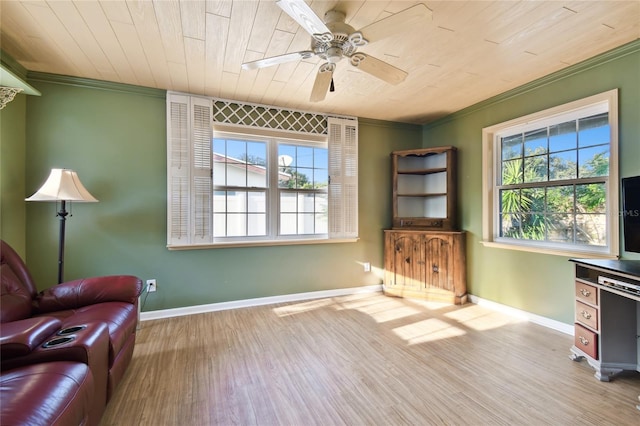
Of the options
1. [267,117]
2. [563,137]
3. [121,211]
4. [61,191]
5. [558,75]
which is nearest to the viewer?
[61,191]

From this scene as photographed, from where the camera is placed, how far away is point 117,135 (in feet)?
9.41

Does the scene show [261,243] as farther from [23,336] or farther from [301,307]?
[23,336]

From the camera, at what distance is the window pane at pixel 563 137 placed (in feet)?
8.69

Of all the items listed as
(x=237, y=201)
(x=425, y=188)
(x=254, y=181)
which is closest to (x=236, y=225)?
(x=237, y=201)

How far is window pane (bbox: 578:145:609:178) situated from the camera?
2408 mm

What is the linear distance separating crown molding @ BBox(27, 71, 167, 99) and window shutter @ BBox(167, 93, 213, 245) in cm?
19

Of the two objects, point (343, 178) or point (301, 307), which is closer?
point (301, 307)

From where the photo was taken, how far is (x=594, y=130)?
249 cm

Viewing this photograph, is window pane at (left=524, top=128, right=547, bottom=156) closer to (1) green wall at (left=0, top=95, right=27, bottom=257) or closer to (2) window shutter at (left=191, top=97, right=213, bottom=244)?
(2) window shutter at (left=191, top=97, right=213, bottom=244)

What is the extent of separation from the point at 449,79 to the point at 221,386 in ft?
11.0

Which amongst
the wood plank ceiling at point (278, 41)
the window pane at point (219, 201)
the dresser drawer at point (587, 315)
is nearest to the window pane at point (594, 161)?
the wood plank ceiling at point (278, 41)

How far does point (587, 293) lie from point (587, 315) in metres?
0.16

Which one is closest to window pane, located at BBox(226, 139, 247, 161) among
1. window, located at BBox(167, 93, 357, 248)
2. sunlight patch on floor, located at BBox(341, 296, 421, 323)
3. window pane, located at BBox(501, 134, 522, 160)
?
window, located at BBox(167, 93, 357, 248)

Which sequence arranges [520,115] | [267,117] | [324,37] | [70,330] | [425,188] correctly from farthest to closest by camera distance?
[425,188] < [267,117] < [520,115] < [324,37] < [70,330]
